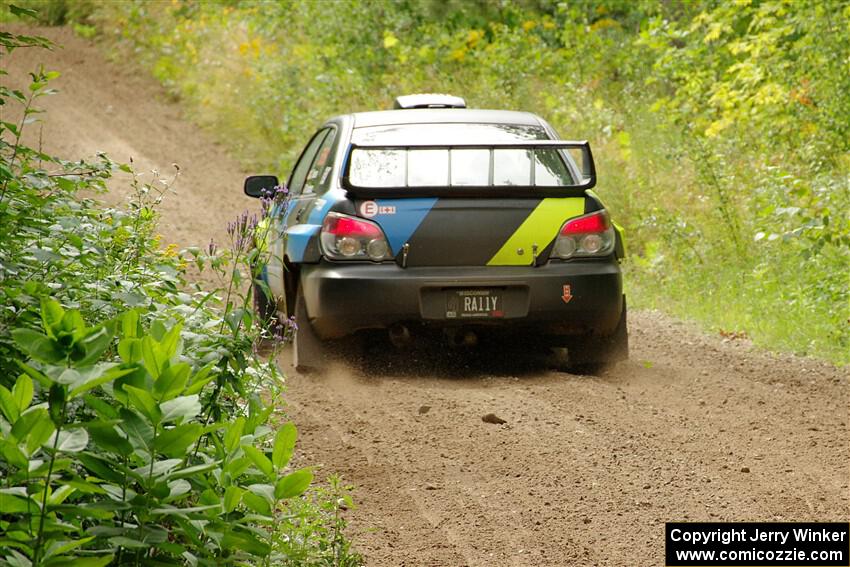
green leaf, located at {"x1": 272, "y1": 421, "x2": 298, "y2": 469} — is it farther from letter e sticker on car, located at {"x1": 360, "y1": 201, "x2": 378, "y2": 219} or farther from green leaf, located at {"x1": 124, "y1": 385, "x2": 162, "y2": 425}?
letter e sticker on car, located at {"x1": 360, "y1": 201, "x2": 378, "y2": 219}

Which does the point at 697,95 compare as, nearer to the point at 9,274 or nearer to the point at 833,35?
the point at 833,35

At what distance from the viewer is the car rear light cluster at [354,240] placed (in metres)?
8.09

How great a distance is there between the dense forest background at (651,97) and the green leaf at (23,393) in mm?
6820

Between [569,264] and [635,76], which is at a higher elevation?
[635,76]

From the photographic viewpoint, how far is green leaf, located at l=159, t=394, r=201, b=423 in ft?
11.5

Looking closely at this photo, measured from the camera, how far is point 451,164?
27.7 ft

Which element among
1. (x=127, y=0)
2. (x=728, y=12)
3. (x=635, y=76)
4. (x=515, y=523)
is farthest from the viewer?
(x=127, y=0)

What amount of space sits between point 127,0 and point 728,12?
683 inches

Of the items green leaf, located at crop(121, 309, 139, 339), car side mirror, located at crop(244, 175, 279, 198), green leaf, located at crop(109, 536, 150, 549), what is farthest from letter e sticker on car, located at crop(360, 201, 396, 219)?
green leaf, located at crop(109, 536, 150, 549)

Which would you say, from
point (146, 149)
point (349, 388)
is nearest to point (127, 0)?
point (146, 149)

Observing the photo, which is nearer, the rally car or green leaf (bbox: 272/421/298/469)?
green leaf (bbox: 272/421/298/469)

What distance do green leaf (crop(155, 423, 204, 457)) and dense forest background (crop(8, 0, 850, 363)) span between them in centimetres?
646

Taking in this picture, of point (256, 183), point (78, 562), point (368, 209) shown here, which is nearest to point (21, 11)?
point (78, 562)

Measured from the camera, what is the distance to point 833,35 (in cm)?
1248
